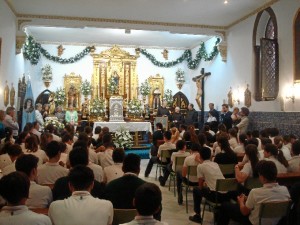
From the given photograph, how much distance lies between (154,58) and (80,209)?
15549 mm

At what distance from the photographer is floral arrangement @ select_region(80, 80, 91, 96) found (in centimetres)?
1642

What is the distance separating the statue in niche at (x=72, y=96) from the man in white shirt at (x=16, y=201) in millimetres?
14453

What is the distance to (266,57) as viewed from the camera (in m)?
9.84

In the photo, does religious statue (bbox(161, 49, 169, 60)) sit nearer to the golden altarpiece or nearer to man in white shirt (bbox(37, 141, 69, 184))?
the golden altarpiece

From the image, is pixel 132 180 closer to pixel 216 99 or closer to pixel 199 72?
pixel 216 99

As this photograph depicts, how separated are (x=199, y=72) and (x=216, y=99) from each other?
9.18ft

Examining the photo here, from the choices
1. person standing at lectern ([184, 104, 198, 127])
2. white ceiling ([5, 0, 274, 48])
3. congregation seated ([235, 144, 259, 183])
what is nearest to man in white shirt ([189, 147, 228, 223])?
congregation seated ([235, 144, 259, 183])

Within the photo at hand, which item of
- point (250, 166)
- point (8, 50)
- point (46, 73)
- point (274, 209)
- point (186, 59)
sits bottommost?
point (274, 209)

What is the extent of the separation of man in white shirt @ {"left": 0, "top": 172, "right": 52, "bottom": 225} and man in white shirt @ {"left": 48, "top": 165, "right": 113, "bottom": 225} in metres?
0.24

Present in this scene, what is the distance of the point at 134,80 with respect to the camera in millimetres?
17266

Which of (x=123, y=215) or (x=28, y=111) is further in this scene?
(x=28, y=111)

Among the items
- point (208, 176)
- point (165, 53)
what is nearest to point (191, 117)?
point (165, 53)

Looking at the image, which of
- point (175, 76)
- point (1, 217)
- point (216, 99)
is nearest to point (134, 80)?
point (175, 76)

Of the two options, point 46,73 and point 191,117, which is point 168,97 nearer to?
point 191,117
